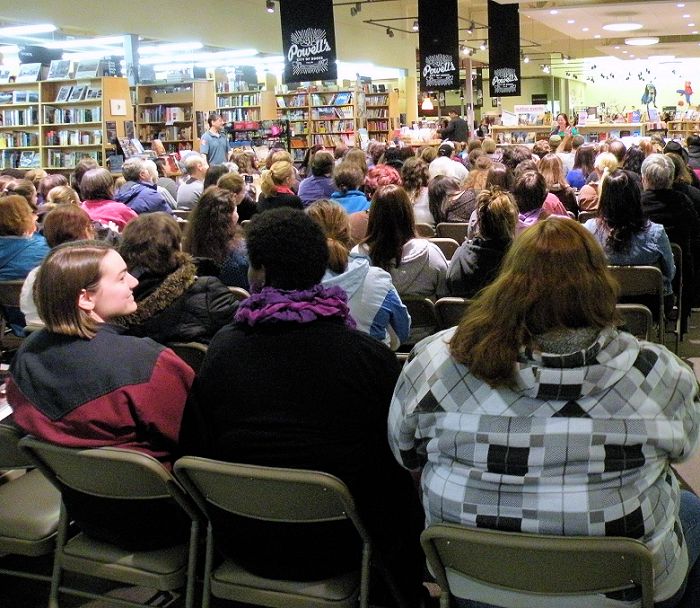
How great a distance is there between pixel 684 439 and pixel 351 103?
14383mm

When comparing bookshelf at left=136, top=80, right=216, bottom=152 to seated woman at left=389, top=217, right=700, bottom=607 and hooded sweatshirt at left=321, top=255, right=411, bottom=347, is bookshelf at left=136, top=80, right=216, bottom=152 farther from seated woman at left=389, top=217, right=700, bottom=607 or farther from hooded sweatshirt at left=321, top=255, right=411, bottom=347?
seated woman at left=389, top=217, right=700, bottom=607

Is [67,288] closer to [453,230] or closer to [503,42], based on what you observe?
[453,230]

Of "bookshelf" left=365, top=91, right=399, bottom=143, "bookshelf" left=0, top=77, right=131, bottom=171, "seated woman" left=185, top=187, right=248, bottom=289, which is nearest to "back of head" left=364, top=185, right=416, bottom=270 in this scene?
"seated woman" left=185, top=187, right=248, bottom=289

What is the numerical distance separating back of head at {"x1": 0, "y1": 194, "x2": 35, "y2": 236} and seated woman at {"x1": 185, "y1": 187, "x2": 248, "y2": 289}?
111 centimetres

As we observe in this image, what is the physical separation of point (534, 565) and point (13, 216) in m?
3.94

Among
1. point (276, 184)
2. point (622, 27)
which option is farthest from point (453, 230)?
point (622, 27)

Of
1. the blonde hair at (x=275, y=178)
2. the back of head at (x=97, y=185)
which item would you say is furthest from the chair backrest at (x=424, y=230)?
the back of head at (x=97, y=185)

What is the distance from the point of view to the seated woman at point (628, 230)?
4.40m

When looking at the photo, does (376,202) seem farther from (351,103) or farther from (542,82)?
(542,82)

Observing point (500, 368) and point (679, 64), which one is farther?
point (679, 64)

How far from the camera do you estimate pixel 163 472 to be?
2004 mm

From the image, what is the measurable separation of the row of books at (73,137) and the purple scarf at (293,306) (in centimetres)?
1101

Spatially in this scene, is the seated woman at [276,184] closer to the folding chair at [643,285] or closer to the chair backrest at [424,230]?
the chair backrest at [424,230]

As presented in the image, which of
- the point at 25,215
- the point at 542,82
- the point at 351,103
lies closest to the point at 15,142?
the point at 351,103
